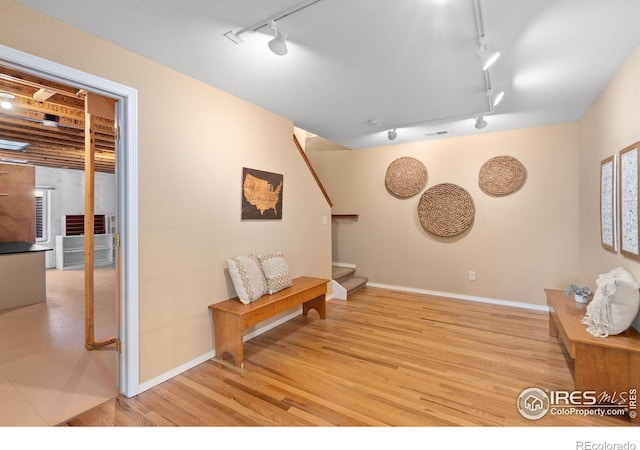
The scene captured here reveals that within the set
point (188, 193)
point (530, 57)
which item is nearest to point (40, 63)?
point (188, 193)

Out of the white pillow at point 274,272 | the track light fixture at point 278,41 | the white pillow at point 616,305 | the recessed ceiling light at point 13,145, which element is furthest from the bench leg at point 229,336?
the recessed ceiling light at point 13,145

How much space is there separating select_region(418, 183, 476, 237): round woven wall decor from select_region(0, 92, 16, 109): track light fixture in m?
4.95

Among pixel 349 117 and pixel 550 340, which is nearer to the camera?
pixel 550 340

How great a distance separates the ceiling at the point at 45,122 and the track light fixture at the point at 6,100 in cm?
3

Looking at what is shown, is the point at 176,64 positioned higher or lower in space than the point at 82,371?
higher

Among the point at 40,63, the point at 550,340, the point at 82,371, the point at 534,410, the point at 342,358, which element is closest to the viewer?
the point at 40,63

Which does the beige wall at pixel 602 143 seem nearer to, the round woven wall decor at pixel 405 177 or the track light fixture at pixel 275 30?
the round woven wall decor at pixel 405 177

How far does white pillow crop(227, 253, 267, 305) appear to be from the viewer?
2646 mm

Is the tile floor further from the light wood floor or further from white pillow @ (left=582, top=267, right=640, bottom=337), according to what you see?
white pillow @ (left=582, top=267, right=640, bottom=337)

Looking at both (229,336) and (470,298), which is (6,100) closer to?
(229,336)

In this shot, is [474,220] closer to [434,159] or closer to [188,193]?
[434,159]

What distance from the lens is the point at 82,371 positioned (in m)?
2.36

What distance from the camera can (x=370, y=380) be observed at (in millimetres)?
2229

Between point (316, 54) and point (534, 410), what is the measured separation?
9.20 feet
